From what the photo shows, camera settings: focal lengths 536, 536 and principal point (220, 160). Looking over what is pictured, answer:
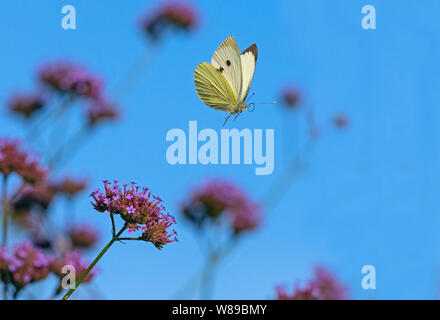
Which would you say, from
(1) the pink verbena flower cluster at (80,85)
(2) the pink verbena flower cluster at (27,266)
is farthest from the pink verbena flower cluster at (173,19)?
(2) the pink verbena flower cluster at (27,266)

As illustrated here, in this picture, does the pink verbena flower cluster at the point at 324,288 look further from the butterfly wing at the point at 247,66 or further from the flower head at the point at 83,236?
the flower head at the point at 83,236

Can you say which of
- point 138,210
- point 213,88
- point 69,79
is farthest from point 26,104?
point 138,210

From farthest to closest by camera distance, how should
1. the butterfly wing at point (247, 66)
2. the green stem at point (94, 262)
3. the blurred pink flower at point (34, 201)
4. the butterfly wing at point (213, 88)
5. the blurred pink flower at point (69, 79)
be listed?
1. the blurred pink flower at point (69, 79)
2. the blurred pink flower at point (34, 201)
3. the butterfly wing at point (213, 88)
4. the butterfly wing at point (247, 66)
5. the green stem at point (94, 262)

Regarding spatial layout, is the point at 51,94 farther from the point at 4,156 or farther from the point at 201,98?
the point at 201,98

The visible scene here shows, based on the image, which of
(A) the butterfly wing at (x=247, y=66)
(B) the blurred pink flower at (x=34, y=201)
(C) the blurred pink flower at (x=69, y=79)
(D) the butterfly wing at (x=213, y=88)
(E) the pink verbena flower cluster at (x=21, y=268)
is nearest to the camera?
(E) the pink verbena flower cluster at (x=21, y=268)

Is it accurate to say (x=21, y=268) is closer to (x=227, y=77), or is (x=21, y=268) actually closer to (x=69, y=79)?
(x=227, y=77)

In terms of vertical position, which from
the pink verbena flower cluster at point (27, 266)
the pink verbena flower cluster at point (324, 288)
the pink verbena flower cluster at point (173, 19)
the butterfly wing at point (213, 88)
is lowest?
the pink verbena flower cluster at point (324, 288)

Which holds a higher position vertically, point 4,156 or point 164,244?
point 4,156

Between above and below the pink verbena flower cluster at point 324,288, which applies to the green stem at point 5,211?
above
